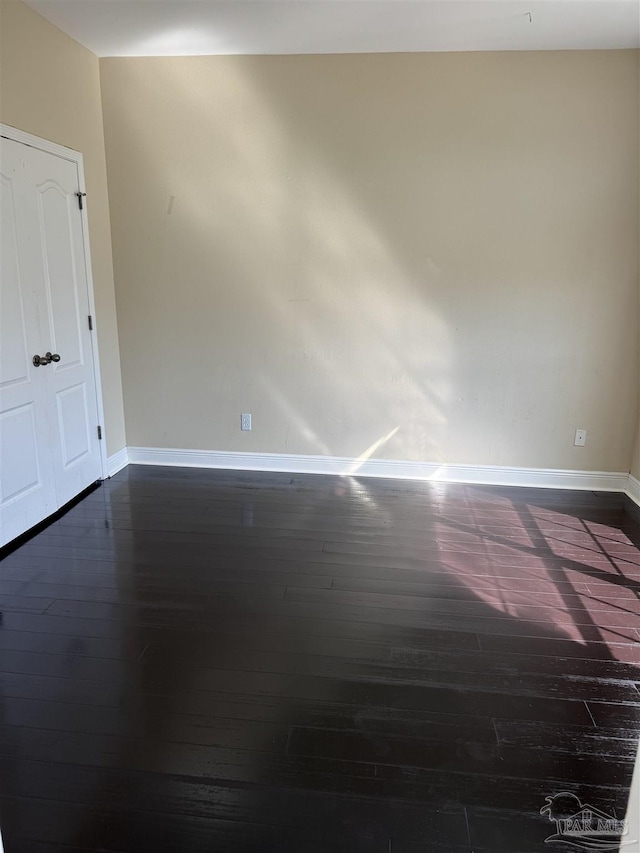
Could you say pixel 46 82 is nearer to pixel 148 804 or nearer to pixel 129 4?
pixel 129 4

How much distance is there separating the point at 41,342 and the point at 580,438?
139 inches

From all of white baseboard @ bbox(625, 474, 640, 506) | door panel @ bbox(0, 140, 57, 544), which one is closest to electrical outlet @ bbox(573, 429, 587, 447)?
white baseboard @ bbox(625, 474, 640, 506)

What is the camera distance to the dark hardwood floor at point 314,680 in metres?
1.58

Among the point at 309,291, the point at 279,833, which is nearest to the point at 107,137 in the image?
the point at 309,291

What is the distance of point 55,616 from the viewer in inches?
96.8

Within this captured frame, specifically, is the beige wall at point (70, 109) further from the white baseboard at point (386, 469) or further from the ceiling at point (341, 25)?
the white baseboard at point (386, 469)

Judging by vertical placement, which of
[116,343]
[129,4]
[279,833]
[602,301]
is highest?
[129,4]

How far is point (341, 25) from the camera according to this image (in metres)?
3.12

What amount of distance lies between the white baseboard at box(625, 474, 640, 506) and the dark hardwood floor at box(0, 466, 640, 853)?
0.36 m

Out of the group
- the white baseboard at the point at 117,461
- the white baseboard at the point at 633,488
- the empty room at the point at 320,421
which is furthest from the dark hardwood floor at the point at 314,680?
the white baseboard at the point at 117,461

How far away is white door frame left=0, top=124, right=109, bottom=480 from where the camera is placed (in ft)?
9.66

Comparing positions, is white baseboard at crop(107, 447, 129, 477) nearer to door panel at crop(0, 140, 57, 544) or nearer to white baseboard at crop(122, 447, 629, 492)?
white baseboard at crop(122, 447, 629, 492)

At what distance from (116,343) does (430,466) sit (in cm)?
248

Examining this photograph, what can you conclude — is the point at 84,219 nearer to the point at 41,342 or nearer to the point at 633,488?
the point at 41,342
